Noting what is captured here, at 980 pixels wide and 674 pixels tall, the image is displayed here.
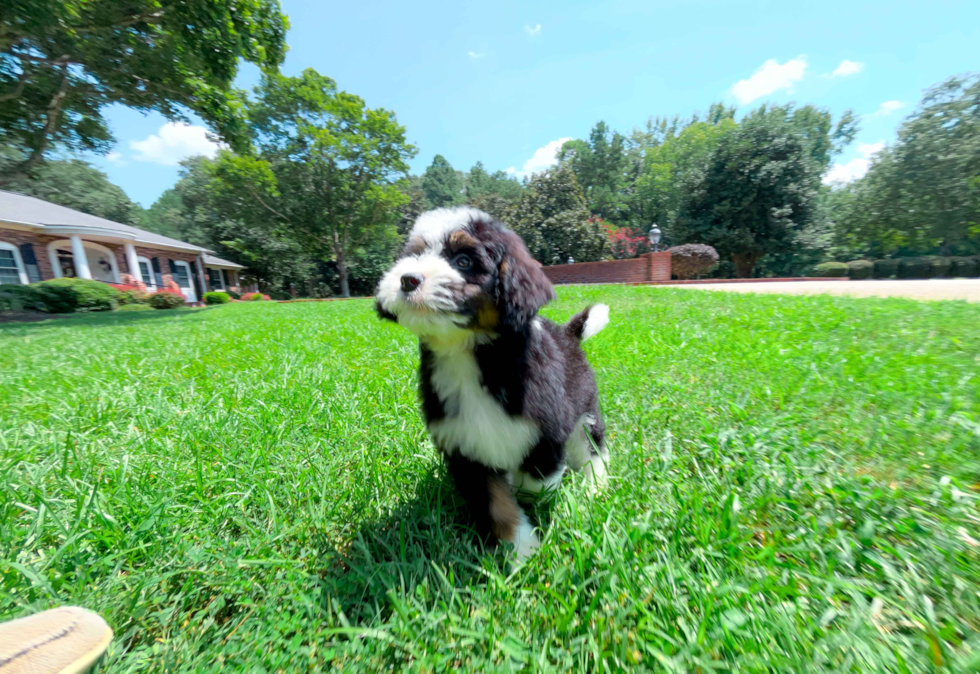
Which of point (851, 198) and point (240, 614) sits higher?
point (851, 198)

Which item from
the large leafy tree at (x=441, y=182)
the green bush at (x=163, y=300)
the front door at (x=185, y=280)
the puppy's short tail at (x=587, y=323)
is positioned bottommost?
the puppy's short tail at (x=587, y=323)

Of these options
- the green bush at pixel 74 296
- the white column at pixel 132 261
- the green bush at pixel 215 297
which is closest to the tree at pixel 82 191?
the white column at pixel 132 261

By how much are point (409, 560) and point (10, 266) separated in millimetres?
30827

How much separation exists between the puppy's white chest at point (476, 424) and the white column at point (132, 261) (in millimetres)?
31193

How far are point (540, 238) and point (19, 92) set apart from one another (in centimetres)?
2284

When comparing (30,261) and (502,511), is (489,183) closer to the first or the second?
(30,261)

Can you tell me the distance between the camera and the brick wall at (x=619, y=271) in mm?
20172

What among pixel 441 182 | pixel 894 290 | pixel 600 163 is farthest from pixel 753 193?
pixel 441 182

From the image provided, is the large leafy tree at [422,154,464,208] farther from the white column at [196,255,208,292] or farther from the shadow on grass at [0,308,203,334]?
the shadow on grass at [0,308,203,334]

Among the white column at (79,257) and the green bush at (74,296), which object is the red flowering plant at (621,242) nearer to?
the green bush at (74,296)

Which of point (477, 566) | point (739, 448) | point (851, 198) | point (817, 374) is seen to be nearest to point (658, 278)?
point (817, 374)

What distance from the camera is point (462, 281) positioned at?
168cm

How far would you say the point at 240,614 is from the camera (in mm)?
1442

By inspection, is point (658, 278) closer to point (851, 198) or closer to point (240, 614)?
point (240, 614)
